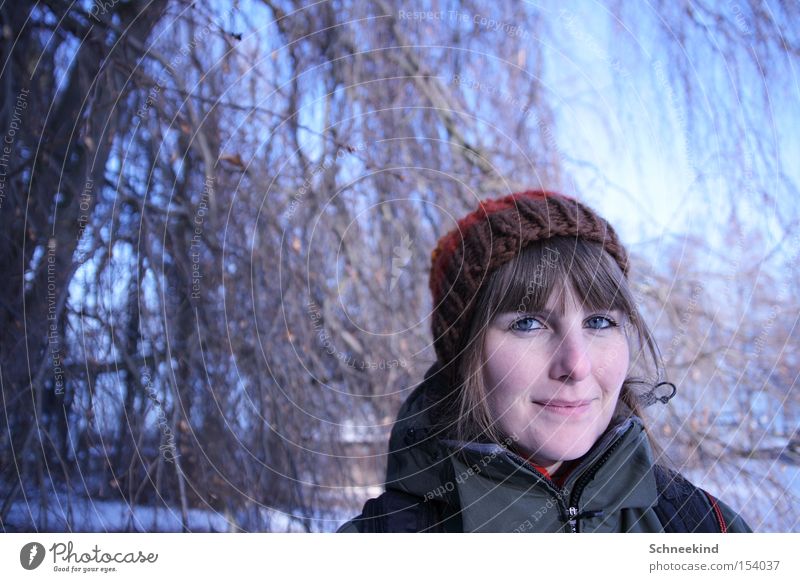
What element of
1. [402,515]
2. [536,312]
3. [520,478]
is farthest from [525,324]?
[402,515]

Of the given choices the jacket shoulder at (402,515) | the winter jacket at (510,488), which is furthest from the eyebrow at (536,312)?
the jacket shoulder at (402,515)

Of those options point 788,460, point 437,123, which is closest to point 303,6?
point 437,123

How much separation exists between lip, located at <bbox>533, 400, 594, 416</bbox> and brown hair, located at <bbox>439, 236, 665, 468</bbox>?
0.22ft

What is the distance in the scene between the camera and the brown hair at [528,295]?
0.93m

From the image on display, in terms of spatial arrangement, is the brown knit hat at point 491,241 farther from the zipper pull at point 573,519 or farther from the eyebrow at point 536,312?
the zipper pull at point 573,519

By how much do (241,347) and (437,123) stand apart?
1.44ft

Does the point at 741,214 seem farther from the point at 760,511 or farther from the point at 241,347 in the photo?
the point at 241,347

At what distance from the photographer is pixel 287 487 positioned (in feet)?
4.12

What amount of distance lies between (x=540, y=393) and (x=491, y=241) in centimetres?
18

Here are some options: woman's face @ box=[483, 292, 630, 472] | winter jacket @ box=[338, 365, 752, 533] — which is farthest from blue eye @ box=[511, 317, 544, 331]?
winter jacket @ box=[338, 365, 752, 533]

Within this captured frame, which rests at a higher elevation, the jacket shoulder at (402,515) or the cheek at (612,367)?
the cheek at (612,367)

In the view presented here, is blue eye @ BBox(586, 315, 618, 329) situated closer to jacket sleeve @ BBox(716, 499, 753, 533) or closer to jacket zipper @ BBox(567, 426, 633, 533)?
jacket zipper @ BBox(567, 426, 633, 533)

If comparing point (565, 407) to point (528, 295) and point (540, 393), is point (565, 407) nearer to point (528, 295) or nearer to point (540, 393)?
point (540, 393)

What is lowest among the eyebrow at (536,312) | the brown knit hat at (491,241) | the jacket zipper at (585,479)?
the jacket zipper at (585,479)
